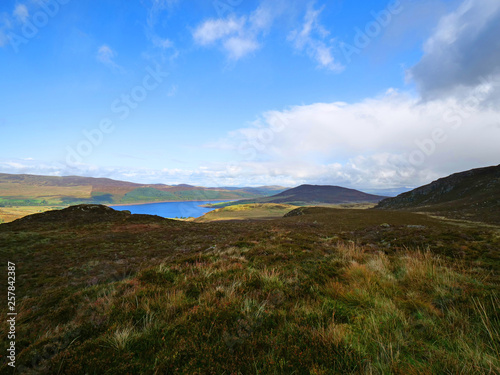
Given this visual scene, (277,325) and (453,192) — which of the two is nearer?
(277,325)

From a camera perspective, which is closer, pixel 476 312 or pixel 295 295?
pixel 476 312

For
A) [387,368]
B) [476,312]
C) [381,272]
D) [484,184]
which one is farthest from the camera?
[484,184]

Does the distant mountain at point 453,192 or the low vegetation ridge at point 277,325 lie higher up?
the distant mountain at point 453,192

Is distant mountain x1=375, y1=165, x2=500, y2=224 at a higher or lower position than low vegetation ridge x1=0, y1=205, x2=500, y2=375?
higher

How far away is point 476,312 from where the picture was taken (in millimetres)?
3283

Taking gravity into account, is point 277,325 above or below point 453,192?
below

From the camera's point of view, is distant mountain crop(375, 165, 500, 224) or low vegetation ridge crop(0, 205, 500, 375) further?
distant mountain crop(375, 165, 500, 224)

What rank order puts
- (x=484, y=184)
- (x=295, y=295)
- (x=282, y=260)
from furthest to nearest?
1. (x=484, y=184)
2. (x=282, y=260)
3. (x=295, y=295)

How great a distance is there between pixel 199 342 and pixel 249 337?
716 mm

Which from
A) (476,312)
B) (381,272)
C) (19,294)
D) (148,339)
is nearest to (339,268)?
(381,272)

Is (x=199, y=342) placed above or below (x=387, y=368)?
below

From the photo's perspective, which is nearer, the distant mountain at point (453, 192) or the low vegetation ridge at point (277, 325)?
the low vegetation ridge at point (277, 325)

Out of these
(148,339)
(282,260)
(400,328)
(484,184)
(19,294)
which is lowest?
(19,294)

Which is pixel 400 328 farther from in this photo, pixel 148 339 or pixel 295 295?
pixel 148 339
